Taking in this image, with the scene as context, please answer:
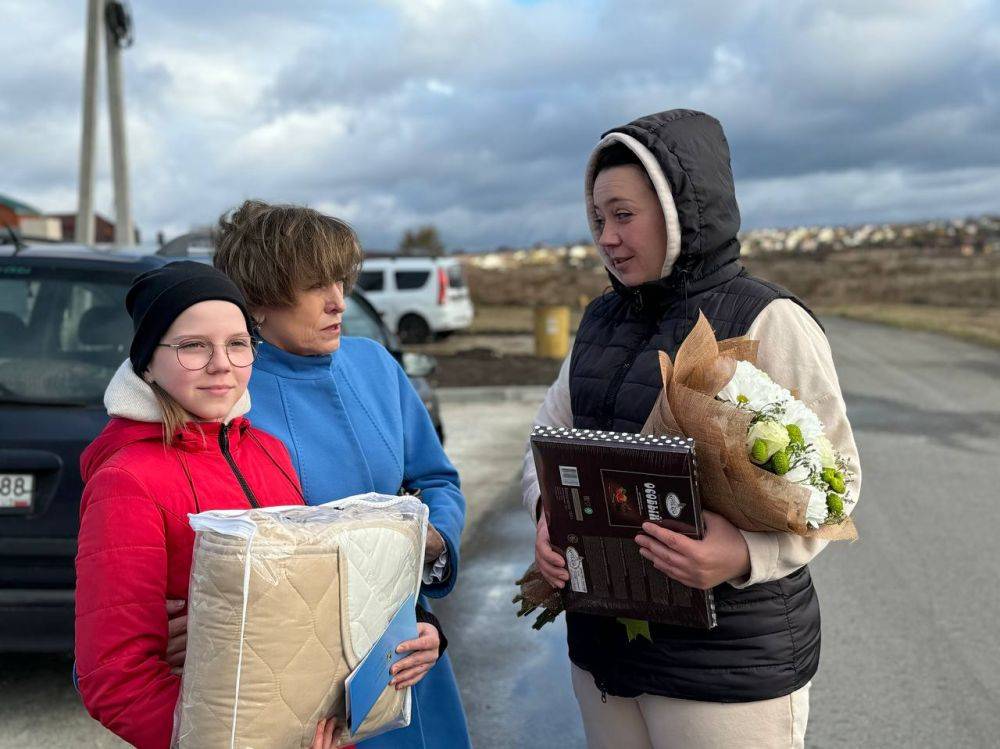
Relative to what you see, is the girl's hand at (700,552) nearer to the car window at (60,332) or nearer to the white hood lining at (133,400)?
the white hood lining at (133,400)

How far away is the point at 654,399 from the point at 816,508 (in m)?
0.48

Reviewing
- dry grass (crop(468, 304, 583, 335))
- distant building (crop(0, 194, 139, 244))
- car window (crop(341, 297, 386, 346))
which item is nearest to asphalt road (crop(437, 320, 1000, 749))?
car window (crop(341, 297, 386, 346))

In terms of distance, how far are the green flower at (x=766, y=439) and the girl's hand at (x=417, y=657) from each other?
0.71m

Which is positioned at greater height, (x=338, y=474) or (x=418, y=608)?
(x=338, y=474)

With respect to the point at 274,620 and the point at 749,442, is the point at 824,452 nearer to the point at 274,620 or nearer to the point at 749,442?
the point at 749,442

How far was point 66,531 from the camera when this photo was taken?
3916 mm

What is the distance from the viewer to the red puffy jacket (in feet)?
5.56

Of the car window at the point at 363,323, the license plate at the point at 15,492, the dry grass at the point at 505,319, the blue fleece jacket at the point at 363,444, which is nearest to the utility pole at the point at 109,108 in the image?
the dry grass at the point at 505,319

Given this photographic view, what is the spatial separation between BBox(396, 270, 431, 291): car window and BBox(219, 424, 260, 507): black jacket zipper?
2096 cm

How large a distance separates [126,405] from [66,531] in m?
2.36

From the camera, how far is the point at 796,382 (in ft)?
6.85

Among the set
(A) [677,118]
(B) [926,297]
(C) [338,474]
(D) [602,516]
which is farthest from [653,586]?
(B) [926,297]

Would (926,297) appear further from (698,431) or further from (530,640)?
(698,431)

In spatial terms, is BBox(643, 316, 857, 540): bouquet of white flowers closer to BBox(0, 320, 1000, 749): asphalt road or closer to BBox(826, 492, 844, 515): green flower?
BBox(826, 492, 844, 515): green flower
